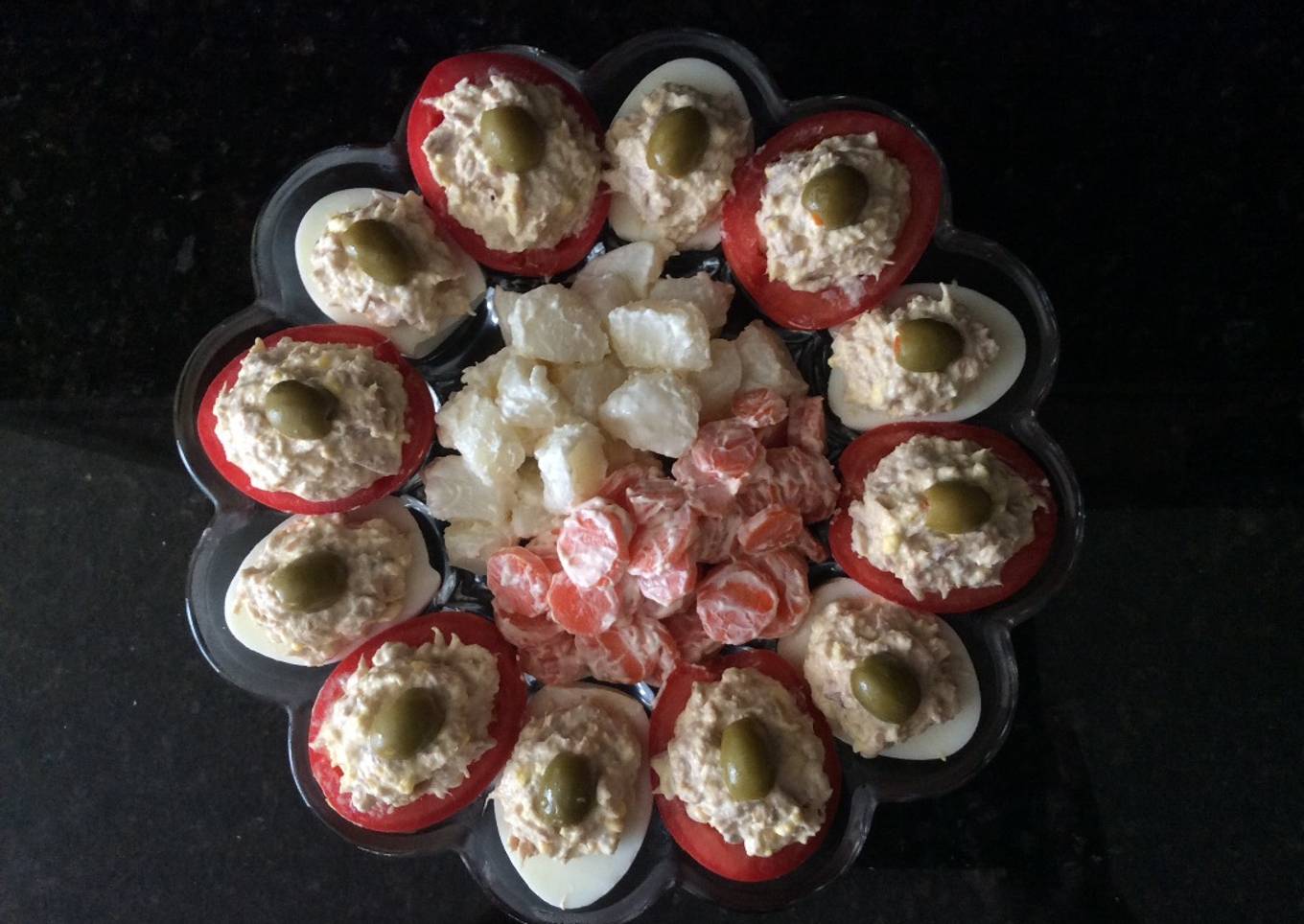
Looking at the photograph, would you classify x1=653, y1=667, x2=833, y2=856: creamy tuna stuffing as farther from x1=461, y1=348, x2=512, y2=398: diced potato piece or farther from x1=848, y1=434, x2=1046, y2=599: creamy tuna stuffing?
x1=461, y1=348, x2=512, y2=398: diced potato piece

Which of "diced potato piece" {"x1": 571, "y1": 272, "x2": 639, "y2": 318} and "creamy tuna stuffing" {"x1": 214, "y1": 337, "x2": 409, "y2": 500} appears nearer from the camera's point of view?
"creamy tuna stuffing" {"x1": 214, "y1": 337, "x2": 409, "y2": 500}

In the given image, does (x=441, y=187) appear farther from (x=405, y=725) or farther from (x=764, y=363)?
(x=405, y=725)

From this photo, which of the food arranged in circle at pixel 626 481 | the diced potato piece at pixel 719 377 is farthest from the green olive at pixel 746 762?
the diced potato piece at pixel 719 377

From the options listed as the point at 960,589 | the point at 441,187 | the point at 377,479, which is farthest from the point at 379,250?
the point at 960,589

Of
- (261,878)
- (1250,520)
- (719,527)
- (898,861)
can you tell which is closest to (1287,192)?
(1250,520)

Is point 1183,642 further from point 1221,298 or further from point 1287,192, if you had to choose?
point 1287,192

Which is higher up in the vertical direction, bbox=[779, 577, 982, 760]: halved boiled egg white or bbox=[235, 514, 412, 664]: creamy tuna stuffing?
bbox=[235, 514, 412, 664]: creamy tuna stuffing

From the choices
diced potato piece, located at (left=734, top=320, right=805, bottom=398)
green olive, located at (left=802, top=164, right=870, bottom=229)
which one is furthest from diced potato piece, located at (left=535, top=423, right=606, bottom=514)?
green olive, located at (left=802, top=164, right=870, bottom=229)
